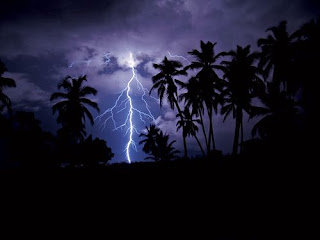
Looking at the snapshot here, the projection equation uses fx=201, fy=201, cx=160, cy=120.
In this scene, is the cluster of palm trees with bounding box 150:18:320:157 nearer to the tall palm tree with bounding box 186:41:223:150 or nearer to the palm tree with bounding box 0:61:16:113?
the tall palm tree with bounding box 186:41:223:150

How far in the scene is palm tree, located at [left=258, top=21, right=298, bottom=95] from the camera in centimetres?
2055

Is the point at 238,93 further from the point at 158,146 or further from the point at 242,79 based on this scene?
the point at 158,146

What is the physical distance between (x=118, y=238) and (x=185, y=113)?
92.6 feet

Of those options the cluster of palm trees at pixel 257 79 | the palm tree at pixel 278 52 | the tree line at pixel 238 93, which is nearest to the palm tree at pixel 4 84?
the tree line at pixel 238 93

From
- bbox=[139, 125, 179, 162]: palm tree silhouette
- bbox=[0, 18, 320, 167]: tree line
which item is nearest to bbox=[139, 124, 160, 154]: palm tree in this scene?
bbox=[139, 125, 179, 162]: palm tree silhouette

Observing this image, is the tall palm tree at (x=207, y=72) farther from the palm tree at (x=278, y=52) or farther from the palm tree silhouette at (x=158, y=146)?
the palm tree silhouette at (x=158, y=146)

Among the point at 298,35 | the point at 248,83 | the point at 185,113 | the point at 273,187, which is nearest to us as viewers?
the point at 273,187

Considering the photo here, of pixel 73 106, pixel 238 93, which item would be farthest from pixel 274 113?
pixel 73 106

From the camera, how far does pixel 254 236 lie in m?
7.27

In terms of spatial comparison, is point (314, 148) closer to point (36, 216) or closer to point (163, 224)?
point (163, 224)

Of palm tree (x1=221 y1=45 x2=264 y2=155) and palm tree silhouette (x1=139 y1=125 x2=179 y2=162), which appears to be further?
palm tree silhouette (x1=139 y1=125 x2=179 y2=162)

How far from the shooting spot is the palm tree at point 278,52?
20547 millimetres

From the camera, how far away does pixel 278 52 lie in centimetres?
2102

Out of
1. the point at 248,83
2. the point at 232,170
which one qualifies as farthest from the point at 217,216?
the point at 248,83
